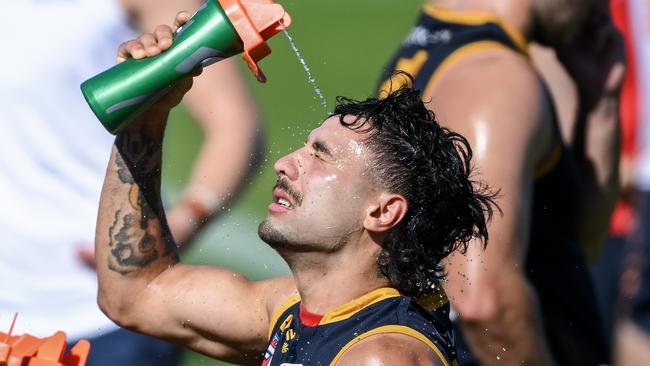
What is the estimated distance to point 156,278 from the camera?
10.7 ft


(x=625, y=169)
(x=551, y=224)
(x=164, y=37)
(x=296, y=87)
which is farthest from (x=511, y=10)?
(x=296, y=87)

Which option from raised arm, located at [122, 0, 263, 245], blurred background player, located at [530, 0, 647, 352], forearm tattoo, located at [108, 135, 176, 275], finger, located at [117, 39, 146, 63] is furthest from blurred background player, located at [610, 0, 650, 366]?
finger, located at [117, 39, 146, 63]

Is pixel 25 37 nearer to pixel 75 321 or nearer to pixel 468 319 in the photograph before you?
pixel 75 321

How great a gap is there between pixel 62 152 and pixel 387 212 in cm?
193

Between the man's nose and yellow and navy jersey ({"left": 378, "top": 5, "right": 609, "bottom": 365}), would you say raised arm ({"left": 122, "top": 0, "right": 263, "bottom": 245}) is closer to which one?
yellow and navy jersey ({"left": 378, "top": 5, "right": 609, "bottom": 365})

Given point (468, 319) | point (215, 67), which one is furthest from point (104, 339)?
point (468, 319)

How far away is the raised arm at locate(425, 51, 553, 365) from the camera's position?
374 cm

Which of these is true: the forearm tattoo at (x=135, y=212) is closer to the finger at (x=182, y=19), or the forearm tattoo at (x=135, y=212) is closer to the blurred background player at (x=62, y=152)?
the finger at (x=182, y=19)

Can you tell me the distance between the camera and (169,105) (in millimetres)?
3188

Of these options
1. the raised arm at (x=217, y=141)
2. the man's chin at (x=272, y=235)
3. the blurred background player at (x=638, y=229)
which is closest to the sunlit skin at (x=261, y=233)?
the man's chin at (x=272, y=235)

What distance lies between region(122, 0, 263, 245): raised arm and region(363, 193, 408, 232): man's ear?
1.50m

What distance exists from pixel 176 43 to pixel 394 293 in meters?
0.72

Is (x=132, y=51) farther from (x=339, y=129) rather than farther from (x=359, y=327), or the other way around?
(x=359, y=327)

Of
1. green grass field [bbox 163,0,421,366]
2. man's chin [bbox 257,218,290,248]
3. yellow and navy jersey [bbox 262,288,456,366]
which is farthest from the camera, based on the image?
green grass field [bbox 163,0,421,366]
